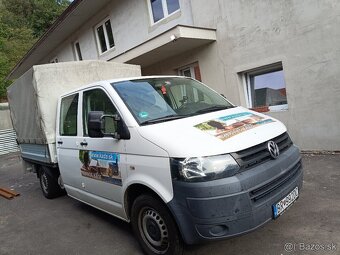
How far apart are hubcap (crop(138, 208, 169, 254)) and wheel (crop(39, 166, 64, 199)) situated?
11.5ft

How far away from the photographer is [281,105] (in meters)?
8.68

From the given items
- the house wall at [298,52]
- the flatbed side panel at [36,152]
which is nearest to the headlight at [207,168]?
the flatbed side panel at [36,152]

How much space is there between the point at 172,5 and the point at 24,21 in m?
37.7

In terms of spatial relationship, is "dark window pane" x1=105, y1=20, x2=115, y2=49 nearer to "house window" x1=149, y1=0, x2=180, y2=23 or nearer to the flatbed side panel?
"house window" x1=149, y1=0, x2=180, y2=23

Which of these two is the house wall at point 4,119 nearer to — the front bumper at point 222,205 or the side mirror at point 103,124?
the side mirror at point 103,124

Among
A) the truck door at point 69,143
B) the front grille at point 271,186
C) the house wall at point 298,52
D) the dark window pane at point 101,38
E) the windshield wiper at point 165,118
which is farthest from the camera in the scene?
the dark window pane at point 101,38

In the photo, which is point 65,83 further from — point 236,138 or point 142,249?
point 236,138

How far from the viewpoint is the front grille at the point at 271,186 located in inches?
125

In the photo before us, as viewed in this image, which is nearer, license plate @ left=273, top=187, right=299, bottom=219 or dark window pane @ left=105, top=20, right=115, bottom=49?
license plate @ left=273, top=187, right=299, bottom=219

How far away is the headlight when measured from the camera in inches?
122

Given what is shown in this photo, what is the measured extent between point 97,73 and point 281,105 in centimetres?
474

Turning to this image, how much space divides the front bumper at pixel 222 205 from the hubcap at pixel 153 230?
39cm

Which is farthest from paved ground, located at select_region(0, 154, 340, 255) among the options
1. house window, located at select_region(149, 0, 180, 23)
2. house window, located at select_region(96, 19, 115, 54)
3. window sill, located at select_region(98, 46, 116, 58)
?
house window, located at select_region(96, 19, 115, 54)

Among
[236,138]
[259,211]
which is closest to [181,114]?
[236,138]
